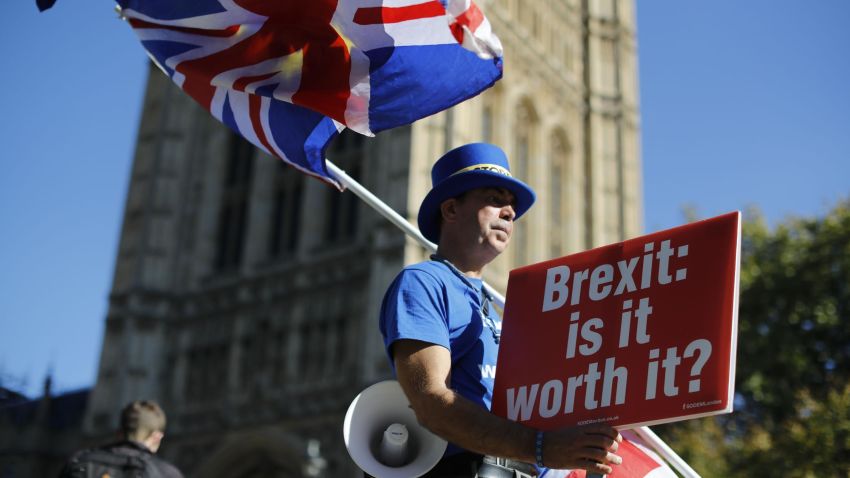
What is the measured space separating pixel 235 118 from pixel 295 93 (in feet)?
1.37

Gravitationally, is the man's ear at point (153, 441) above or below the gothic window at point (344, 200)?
below

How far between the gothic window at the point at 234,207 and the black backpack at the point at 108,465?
19.1 m

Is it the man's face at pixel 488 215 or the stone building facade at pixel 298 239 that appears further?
the stone building facade at pixel 298 239

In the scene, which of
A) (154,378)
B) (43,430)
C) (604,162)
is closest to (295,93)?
(154,378)

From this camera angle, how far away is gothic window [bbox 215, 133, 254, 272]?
23203mm

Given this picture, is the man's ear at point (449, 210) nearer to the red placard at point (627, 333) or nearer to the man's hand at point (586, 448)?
the red placard at point (627, 333)

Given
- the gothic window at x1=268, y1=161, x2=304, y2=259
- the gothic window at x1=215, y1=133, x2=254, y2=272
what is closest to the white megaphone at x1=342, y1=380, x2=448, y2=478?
the gothic window at x1=268, y1=161, x2=304, y2=259

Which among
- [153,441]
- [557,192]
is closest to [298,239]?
[557,192]

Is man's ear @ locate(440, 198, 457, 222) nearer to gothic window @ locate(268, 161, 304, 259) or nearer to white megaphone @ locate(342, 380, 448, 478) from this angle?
white megaphone @ locate(342, 380, 448, 478)

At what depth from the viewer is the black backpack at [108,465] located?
3.72 metres

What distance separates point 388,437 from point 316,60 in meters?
1.47

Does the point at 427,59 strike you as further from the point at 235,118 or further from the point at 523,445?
the point at 523,445

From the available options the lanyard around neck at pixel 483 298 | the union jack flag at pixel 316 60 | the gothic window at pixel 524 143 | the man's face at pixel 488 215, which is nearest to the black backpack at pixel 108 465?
the union jack flag at pixel 316 60

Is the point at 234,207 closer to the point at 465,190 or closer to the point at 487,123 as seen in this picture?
the point at 487,123
